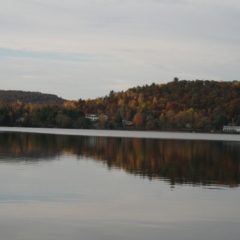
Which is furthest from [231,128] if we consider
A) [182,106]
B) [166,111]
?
[166,111]

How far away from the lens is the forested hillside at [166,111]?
13138 centimetres

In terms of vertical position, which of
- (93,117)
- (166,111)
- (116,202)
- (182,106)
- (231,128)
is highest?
(182,106)

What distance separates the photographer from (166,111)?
14288cm

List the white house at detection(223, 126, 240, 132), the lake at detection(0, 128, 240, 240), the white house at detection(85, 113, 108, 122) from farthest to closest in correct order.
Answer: the white house at detection(85, 113, 108, 122), the white house at detection(223, 126, 240, 132), the lake at detection(0, 128, 240, 240)

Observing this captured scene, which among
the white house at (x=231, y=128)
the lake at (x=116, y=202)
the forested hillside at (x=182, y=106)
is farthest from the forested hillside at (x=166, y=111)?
the lake at (x=116, y=202)

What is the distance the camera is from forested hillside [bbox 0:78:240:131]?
131375mm

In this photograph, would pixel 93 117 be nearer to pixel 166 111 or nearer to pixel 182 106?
pixel 166 111

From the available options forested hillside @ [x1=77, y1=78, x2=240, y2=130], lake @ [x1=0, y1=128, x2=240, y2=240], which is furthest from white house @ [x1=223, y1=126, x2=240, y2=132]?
lake @ [x1=0, y1=128, x2=240, y2=240]

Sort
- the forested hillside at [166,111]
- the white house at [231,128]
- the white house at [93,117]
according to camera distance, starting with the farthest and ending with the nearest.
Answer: the white house at [93,117] → the forested hillside at [166,111] → the white house at [231,128]

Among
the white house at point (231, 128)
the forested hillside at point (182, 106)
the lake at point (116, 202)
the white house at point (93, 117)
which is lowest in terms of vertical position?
the white house at point (231, 128)

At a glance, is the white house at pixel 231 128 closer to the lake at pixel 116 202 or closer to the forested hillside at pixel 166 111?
the forested hillside at pixel 166 111

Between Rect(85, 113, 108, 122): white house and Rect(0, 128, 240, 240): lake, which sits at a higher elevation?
Rect(85, 113, 108, 122): white house

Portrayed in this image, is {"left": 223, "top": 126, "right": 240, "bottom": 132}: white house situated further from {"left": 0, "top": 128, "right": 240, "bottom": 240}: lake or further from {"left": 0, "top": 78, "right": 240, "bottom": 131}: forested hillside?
{"left": 0, "top": 128, "right": 240, "bottom": 240}: lake

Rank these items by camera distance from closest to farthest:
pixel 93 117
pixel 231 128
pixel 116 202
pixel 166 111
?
pixel 116 202 → pixel 231 128 → pixel 166 111 → pixel 93 117
